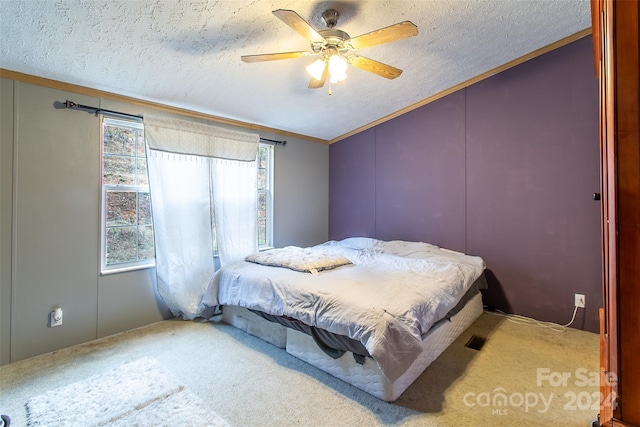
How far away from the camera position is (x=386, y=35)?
176 centimetres

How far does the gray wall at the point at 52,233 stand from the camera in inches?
87.6

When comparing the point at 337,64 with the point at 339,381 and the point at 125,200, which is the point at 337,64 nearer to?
the point at 339,381

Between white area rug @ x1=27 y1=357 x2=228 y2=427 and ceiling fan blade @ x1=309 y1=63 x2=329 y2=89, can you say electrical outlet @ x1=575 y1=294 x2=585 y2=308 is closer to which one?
ceiling fan blade @ x1=309 y1=63 x2=329 y2=89

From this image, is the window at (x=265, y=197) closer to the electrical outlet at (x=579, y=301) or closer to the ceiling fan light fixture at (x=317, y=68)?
the ceiling fan light fixture at (x=317, y=68)

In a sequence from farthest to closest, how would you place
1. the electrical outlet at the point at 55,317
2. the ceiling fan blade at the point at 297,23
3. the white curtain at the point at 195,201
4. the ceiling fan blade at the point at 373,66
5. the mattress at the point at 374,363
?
1. the white curtain at the point at 195,201
2. the electrical outlet at the point at 55,317
3. the ceiling fan blade at the point at 373,66
4. the mattress at the point at 374,363
5. the ceiling fan blade at the point at 297,23

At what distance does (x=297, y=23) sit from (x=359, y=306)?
5.58 feet

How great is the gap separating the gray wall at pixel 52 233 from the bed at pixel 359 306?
2.95 ft

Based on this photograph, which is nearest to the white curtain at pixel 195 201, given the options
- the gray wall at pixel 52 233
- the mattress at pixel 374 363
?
the gray wall at pixel 52 233

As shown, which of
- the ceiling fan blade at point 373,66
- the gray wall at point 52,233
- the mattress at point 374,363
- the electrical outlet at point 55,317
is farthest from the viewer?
the electrical outlet at point 55,317

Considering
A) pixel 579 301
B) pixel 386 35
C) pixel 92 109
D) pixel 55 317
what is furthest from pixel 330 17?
pixel 579 301

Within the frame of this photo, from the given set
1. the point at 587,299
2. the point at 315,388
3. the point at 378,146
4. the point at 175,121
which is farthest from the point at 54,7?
the point at 587,299

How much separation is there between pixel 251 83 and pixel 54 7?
1435 millimetres

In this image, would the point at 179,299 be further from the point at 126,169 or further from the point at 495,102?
the point at 495,102
